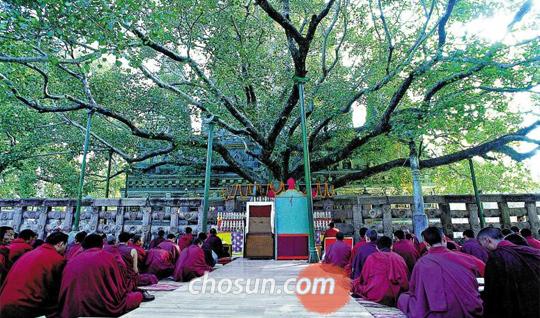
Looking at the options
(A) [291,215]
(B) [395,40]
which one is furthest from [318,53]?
(A) [291,215]

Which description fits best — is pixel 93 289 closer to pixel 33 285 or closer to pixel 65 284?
pixel 65 284

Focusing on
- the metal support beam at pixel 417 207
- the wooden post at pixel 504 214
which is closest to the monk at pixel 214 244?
the metal support beam at pixel 417 207

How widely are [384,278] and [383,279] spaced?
3 cm

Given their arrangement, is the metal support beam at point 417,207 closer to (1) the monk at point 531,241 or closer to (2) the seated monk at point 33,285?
(1) the monk at point 531,241

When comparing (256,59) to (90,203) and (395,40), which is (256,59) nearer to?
(395,40)

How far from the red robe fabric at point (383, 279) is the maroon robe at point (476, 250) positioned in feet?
8.94

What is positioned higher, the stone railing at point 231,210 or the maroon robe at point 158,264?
the stone railing at point 231,210

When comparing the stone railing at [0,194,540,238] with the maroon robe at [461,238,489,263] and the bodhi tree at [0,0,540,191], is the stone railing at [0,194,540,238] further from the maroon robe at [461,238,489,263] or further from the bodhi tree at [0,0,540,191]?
the maroon robe at [461,238,489,263]

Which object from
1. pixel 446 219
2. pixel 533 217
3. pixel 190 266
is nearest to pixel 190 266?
pixel 190 266

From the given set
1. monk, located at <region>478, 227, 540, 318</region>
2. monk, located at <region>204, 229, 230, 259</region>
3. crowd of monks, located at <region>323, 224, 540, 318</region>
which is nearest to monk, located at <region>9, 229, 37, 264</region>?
monk, located at <region>204, 229, 230, 259</region>

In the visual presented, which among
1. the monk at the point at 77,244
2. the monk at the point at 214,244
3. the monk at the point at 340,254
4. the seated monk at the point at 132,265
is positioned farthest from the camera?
the monk at the point at 214,244

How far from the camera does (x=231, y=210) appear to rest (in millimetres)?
12680

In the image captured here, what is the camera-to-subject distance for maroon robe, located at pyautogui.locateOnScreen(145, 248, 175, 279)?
7016 mm

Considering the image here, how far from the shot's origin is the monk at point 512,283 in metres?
3.18
